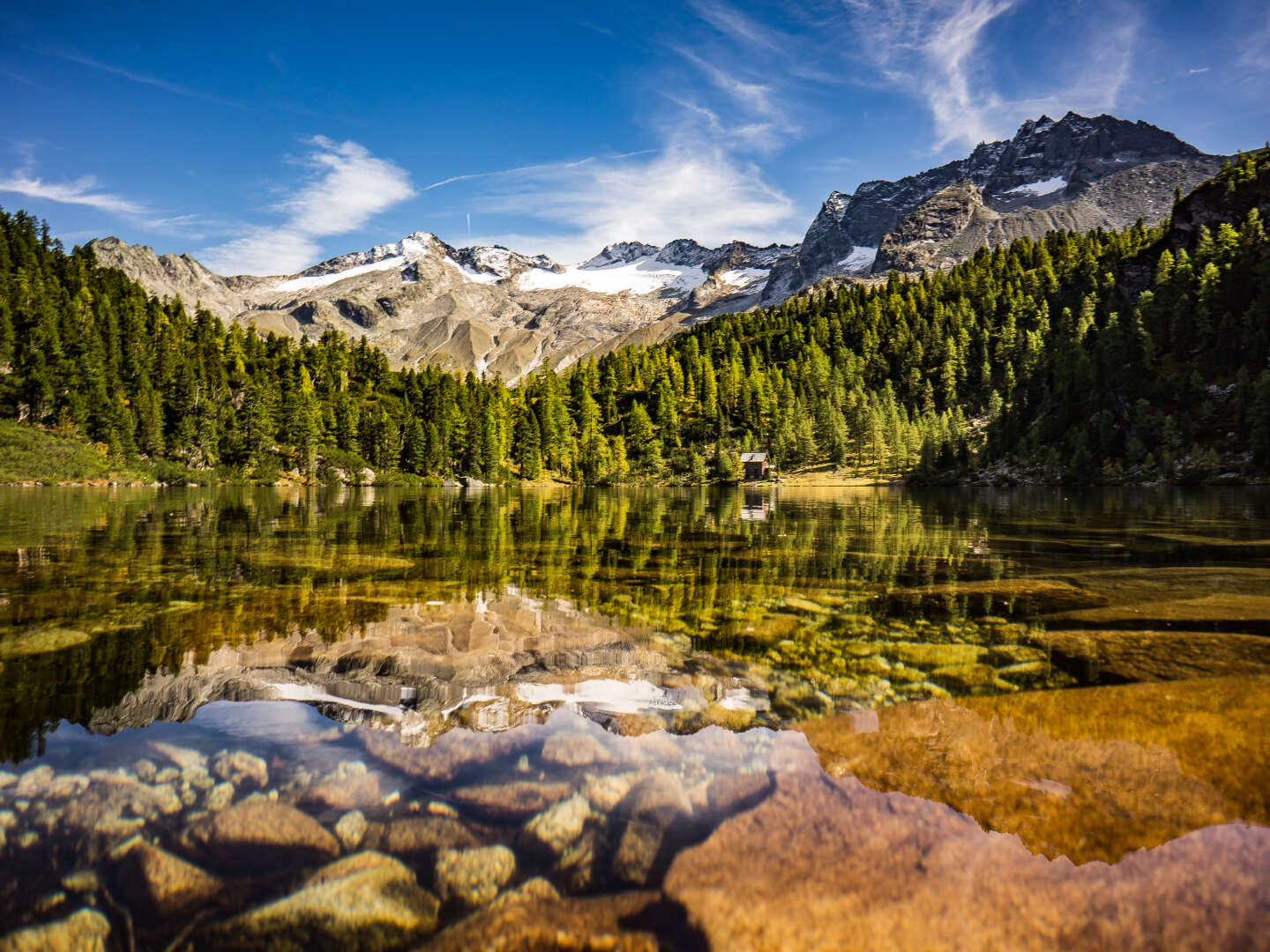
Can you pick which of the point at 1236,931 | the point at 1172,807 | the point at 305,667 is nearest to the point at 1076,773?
the point at 1172,807

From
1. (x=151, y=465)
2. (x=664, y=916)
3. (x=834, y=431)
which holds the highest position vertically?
(x=834, y=431)

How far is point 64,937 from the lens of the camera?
116 inches

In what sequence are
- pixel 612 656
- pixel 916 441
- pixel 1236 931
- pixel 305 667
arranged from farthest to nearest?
pixel 916 441
pixel 612 656
pixel 305 667
pixel 1236 931

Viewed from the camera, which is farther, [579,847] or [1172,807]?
[1172,807]

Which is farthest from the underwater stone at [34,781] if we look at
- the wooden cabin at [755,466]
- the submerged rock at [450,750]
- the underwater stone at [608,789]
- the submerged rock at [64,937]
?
the wooden cabin at [755,466]

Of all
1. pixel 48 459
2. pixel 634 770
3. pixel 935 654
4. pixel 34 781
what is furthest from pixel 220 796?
pixel 48 459

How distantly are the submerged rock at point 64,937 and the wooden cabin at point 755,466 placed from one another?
344ft

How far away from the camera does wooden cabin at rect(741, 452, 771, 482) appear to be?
106 metres

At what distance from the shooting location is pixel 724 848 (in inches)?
147

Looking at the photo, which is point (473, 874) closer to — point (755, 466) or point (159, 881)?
point (159, 881)

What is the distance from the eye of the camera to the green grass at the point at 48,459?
59719mm

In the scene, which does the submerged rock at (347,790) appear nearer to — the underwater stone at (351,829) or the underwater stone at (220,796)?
the underwater stone at (351,829)

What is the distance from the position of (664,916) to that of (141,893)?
272cm

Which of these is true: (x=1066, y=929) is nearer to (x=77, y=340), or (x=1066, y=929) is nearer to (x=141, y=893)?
(x=141, y=893)
